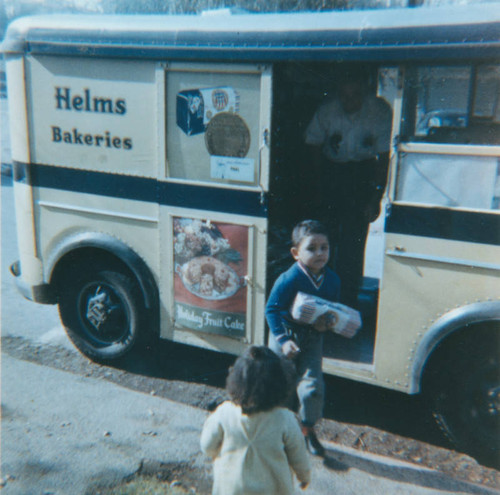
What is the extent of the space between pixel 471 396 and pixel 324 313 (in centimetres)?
103

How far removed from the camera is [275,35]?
3.46 meters

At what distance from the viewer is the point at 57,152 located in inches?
174

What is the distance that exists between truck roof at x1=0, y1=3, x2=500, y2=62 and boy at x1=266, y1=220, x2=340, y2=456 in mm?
1068

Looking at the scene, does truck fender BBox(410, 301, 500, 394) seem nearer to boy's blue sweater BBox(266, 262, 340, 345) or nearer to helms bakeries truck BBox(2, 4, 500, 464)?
helms bakeries truck BBox(2, 4, 500, 464)

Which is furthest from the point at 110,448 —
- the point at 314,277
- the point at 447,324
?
the point at 447,324

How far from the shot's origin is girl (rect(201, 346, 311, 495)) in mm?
2146

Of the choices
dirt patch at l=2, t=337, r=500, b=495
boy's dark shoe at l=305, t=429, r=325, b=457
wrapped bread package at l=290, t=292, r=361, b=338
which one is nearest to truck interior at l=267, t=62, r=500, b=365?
wrapped bread package at l=290, t=292, r=361, b=338

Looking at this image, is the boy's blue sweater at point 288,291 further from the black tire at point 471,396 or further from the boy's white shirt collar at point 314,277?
the black tire at point 471,396

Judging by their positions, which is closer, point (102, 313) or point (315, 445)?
point (315, 445)

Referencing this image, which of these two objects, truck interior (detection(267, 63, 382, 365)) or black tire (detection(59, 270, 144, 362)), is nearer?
truck interior (detection(267, 63, 382, 365))

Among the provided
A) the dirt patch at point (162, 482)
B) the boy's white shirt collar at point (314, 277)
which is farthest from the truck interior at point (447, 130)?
the dirt patch at point (162, 482)

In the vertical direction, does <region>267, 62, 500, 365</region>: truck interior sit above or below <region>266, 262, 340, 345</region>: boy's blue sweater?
above

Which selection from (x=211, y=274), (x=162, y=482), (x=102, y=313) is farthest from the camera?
(x=102, y=313)

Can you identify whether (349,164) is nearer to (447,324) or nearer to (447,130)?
(447,130)
